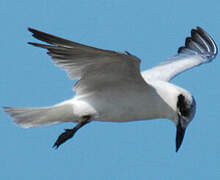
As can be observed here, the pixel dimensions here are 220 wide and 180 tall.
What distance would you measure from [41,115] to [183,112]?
158 cm

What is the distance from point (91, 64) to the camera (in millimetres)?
6449

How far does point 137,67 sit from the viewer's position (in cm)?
639

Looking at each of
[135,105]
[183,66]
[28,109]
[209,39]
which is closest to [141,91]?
[135,105]

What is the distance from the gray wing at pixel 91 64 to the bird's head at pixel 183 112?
490mm

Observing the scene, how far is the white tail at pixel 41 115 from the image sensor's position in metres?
6.86

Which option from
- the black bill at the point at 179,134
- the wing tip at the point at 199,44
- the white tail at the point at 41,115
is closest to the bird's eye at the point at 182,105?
the black bill at the point at 179,134

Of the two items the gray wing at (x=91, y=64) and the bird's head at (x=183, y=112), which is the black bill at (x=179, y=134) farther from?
the gray wing at (x=91, y=64)

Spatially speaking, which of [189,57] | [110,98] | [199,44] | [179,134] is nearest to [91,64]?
[110,98]

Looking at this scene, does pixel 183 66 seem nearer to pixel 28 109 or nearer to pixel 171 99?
pixel 171 99

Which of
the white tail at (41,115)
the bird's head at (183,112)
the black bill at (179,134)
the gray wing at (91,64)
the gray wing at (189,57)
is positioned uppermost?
the gray wing at (189,57)

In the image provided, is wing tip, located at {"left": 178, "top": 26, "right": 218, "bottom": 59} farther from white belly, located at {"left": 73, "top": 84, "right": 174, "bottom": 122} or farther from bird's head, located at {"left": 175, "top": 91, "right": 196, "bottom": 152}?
white belly, located at {"left": 73, "top": 84, "right": 174, "bottom": 122}

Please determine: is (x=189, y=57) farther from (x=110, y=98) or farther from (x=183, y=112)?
(x=110, y=98)

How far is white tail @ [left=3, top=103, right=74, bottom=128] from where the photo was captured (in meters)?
6.86

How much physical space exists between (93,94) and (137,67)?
0.69 metres
